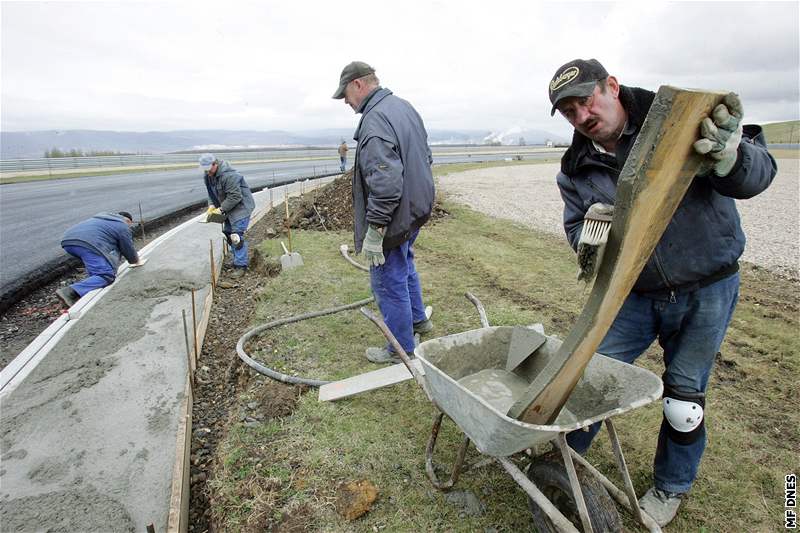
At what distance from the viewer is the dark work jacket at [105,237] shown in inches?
224

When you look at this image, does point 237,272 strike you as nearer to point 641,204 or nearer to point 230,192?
point 230,192

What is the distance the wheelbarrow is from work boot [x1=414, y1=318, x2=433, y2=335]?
65.2 inches

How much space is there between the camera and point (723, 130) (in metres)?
1.43

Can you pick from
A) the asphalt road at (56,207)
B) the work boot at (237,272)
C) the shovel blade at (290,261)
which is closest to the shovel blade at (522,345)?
the shovel blade at (290,261)

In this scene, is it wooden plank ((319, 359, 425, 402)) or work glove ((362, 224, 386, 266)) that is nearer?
wooden plank ((319, 359, 425, 402))

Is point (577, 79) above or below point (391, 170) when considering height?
above

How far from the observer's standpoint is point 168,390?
141 inches

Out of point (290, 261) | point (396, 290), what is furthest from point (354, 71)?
point (290, 261)

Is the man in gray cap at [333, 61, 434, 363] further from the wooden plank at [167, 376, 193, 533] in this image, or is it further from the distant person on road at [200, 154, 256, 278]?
the distant person on road at [200, 154, 256, 278]

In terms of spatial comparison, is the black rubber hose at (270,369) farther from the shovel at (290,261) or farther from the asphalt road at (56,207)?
the asphalt road at (56,207)

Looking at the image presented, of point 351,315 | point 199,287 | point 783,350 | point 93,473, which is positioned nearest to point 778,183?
point 783,350

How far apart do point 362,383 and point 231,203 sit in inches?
177

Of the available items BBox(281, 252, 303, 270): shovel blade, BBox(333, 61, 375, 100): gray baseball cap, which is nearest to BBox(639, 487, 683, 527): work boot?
BBox(333, 61, 375, 100): gray baseball cap

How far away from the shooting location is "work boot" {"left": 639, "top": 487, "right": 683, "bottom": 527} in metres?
2.28
